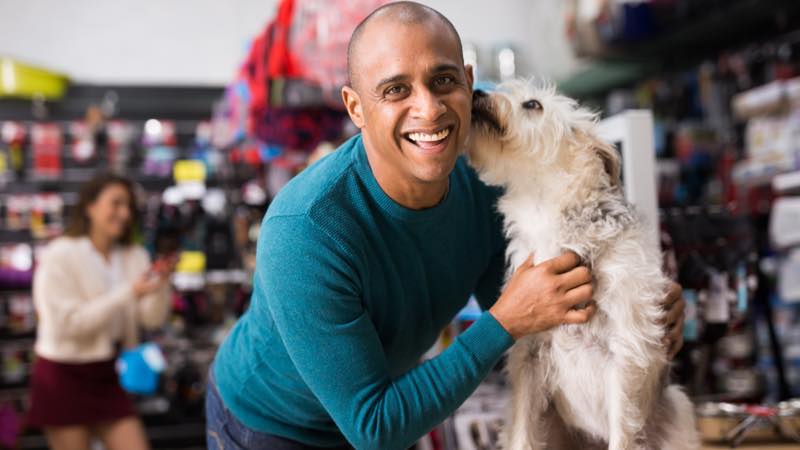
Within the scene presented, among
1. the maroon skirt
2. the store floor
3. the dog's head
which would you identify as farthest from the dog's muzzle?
the maroon skirt

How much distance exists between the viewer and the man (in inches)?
55.7

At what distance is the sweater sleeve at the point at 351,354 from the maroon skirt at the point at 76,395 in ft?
9.07

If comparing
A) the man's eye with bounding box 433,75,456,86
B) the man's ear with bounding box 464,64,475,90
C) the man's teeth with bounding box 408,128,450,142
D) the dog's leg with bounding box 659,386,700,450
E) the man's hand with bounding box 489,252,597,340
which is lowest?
the dog's leg with bounding box 659,386,700,450

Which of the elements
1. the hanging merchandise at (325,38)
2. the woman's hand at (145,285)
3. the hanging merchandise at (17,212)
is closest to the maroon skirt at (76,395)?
the woman's hand at (145,285)

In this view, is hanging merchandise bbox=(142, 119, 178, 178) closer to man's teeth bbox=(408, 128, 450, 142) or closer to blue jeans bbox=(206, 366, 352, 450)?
blue jeans bbox=(206, 366, 352, 450)

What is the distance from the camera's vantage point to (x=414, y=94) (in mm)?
1412

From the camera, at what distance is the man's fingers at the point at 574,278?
1.45m

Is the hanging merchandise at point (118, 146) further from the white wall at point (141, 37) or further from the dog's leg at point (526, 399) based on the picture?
the dog's leg at point (526, 399)

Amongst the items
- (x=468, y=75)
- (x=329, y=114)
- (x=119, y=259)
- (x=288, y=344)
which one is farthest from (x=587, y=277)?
(x=119, y=259)

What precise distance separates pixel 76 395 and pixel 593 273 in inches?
125

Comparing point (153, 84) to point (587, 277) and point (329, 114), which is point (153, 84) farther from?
point (587, 277)

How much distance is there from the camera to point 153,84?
7629 millimetres

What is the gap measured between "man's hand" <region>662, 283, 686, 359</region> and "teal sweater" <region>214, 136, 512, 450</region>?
42 cm

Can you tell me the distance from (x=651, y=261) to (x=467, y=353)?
50 cm
